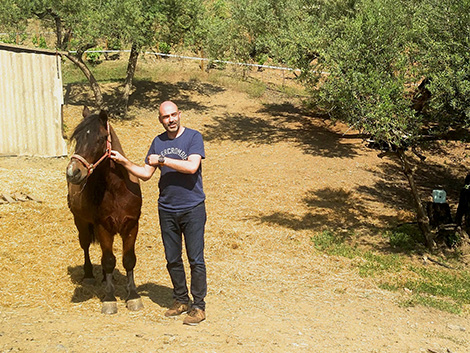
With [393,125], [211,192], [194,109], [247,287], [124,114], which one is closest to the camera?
[247,287]

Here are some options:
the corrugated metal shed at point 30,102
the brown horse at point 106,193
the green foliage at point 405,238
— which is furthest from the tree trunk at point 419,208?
the corrugated metal shed at point 30,102

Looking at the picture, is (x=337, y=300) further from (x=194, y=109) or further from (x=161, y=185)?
(x=194, y=109)

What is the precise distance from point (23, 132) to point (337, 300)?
10479mm

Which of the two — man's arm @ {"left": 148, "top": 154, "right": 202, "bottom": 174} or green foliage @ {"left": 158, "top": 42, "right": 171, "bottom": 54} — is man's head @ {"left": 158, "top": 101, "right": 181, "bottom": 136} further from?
green foliage @ {"left": 158, "top": 42, "right": 171, "bottom": 54}

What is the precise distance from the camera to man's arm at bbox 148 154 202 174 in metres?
5.36

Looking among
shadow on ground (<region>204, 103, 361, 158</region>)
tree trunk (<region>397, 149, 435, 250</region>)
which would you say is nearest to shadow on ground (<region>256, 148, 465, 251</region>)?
tree trunk (<region>397, 149, 435, 250</region>)

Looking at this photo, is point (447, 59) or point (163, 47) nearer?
point (447, 59)

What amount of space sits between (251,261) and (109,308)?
3262mm

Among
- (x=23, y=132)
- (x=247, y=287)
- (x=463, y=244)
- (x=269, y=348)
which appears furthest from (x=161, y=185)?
(x=23, y=132)

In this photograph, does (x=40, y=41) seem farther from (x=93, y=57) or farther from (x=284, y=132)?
(x=284, y=132)

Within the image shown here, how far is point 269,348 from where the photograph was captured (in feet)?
17.6

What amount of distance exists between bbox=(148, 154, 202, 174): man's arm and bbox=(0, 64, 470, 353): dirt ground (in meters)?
1.76

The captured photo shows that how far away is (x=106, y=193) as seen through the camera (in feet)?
19.5

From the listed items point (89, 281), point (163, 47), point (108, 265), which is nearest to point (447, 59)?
point (108, 265)
